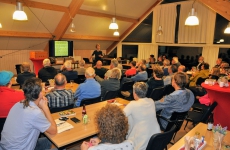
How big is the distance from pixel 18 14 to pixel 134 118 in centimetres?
331

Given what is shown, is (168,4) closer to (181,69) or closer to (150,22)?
(150,22)

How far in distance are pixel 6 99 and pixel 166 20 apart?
8.71m

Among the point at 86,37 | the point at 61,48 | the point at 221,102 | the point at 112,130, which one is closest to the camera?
the point at 112,130

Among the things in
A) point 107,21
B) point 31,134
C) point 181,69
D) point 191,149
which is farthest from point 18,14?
point 107,21

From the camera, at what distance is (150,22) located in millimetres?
10367

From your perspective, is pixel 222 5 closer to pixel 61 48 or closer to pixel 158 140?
pixel 158 140

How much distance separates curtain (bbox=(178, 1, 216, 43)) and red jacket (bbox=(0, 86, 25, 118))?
26.2ft

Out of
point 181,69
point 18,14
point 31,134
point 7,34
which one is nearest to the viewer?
point 31,134

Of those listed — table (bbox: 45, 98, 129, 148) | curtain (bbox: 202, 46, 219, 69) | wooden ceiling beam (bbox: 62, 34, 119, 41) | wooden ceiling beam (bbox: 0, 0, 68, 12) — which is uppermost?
wooden ceiling beam (bbox: 0, 0, 68, 12)

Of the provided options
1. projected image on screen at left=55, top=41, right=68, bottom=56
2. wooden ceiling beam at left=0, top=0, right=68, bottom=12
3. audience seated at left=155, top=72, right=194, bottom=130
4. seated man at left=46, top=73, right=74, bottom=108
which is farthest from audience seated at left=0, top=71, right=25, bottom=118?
projected image on screen at left=55, top=41, right=68, bottom=56

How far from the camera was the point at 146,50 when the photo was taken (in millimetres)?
10391

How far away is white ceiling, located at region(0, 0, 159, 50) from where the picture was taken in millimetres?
6941

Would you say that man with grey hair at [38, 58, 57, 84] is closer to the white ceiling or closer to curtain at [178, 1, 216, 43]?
the white ceiling

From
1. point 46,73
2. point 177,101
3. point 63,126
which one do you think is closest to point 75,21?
point 46,73
